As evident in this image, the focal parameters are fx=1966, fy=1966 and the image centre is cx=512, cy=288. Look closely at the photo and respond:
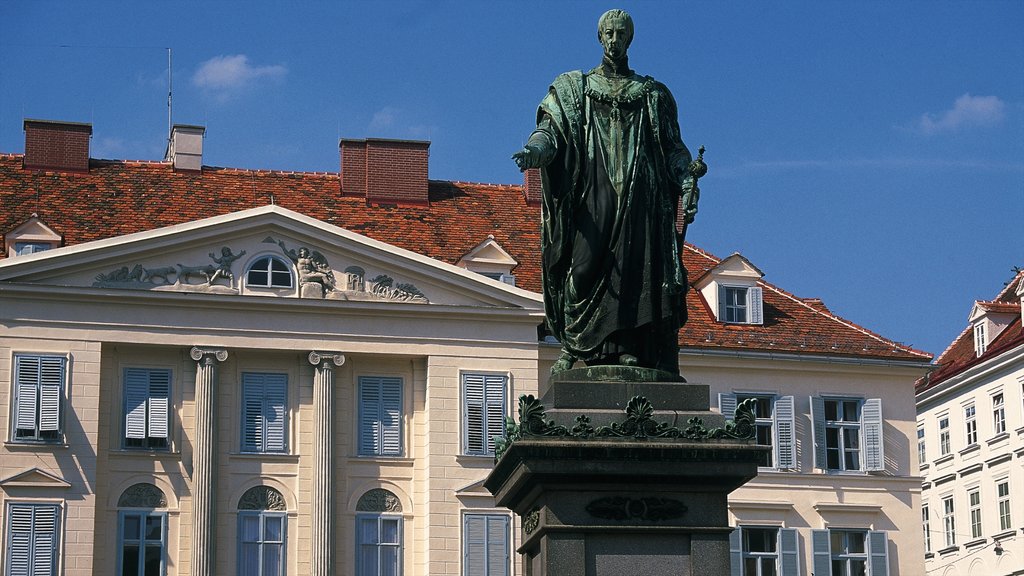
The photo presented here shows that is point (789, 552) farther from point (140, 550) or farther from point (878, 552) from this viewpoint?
point (140, 550)

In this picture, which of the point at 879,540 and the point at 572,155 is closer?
the point at 572,155

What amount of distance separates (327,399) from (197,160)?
7.96 meters

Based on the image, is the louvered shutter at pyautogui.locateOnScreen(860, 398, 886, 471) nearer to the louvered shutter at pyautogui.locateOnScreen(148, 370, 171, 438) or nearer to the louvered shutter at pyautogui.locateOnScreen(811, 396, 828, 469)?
the louvered shutter at pyautogui.locateOnScreen(811, 396, 828, 469)

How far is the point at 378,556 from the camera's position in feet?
132

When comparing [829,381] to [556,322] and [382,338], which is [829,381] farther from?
[556,322]

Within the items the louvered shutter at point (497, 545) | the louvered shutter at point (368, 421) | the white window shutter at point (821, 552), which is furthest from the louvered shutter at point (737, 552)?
the louvered shutter at point (368, 421)

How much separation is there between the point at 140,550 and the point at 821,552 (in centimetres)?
1443

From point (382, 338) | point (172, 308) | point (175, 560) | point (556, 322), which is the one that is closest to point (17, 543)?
point (175, 560)

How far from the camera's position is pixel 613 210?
38.3 ft

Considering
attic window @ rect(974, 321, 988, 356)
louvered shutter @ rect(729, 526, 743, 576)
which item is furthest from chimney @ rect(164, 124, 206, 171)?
attic window @ rect(974, 321, 988, 356)

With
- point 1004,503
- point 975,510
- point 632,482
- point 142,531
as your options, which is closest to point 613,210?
point 632,482

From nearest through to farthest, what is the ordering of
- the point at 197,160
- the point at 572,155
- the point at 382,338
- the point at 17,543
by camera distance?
1. the point at 572,155
2. the point at 17,543
3. the point at 382,338
4. the point at 197,160

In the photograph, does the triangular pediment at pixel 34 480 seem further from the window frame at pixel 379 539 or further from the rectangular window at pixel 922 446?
the rectangular window at pixel 922 446

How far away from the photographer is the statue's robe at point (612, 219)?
1155 centimetres
